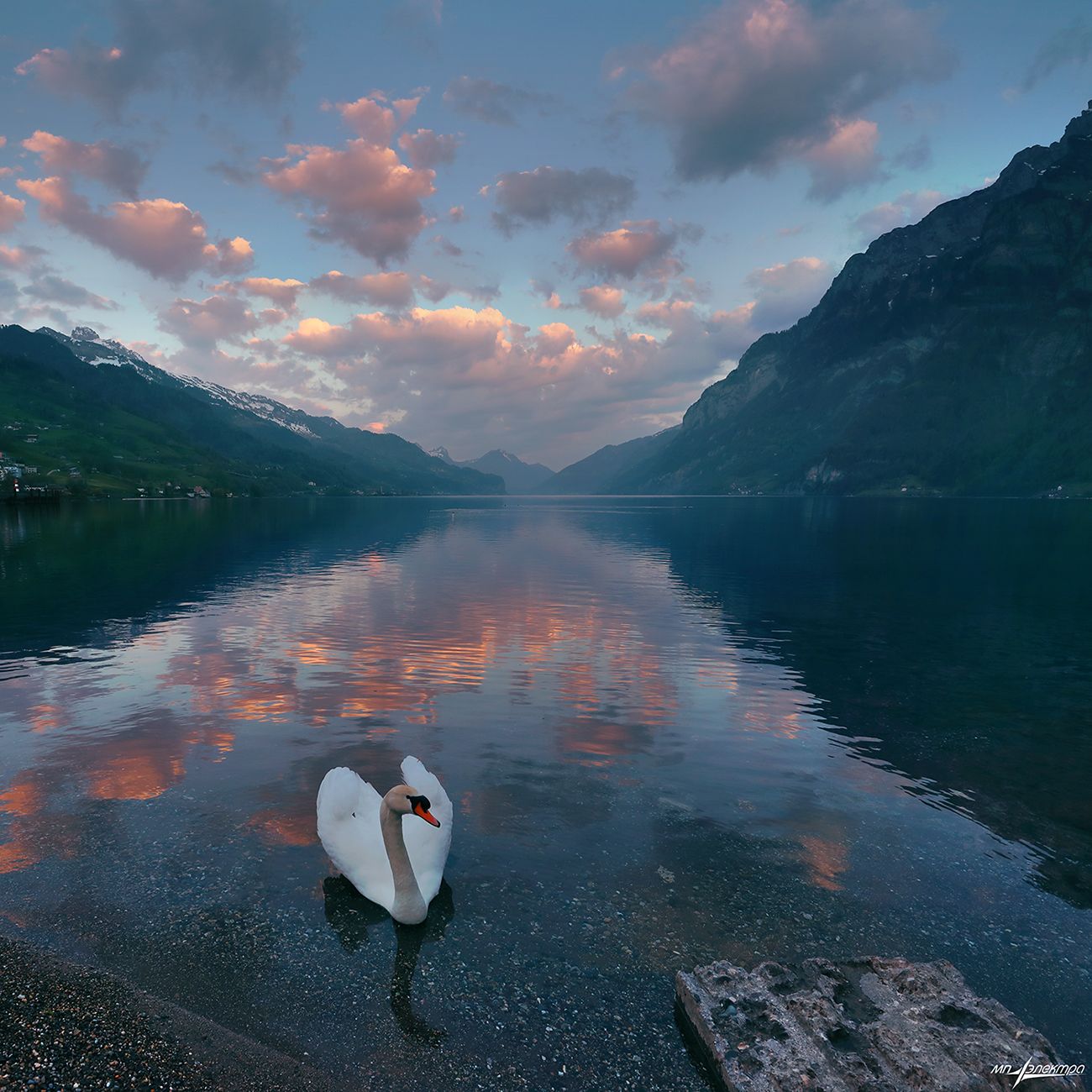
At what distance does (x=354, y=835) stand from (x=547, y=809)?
22.4 ft

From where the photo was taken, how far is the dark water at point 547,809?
40.0 ft

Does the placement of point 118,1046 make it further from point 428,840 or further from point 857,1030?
point 857,1030

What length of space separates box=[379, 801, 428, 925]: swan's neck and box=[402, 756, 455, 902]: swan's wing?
376mm

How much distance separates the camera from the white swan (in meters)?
13.9

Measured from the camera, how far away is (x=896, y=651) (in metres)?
41.1

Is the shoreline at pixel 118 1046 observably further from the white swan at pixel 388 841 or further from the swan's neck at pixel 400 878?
the white swan at pixel 388 841

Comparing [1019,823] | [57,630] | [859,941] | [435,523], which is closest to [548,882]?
[859,941]

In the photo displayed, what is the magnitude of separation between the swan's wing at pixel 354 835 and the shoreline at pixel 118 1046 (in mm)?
4064

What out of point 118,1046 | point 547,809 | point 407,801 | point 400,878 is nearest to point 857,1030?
point 407,801

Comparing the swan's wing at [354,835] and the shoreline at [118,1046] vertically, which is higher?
the swan's wing at [354,835]

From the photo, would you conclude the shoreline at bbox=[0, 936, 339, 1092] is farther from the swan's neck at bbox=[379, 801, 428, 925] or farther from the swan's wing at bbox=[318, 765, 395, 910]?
the swan's wing at bbox=[318, 765, 395, 910]

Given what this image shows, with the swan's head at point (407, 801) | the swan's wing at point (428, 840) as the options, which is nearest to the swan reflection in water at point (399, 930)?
the swan's wing at point (428, 840)

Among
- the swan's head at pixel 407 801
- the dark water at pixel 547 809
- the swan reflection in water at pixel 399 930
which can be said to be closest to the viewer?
the swan reflection in water at pixel 399 930

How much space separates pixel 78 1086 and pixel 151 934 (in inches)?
183
